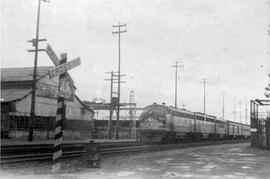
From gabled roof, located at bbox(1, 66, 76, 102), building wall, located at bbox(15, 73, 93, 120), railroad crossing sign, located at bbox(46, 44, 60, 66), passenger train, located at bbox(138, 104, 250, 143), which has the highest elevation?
gabled roof, located at bbox(1, 66, 76, 102)

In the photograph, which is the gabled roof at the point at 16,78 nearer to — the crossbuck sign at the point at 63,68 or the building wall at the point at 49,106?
the building wall at the point at 49,106

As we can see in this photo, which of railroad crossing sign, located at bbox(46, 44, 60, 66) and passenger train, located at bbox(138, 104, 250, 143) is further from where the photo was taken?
passenger train, located at bbox(138, 104, 250, 143)

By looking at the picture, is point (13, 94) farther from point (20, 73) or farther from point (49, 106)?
point (20, 73)

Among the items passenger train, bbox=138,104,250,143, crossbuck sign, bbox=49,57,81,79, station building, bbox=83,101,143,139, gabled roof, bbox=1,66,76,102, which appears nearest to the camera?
crossbuck sign, bbox=49,57,81,79

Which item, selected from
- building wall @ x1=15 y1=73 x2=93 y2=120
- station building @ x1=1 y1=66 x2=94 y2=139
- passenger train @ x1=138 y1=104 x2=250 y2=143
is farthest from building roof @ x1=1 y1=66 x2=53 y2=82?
passenger train @ x1=138 y1=104 x2=250 y2=143

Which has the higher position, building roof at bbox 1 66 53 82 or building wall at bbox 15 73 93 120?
building roof at bbox 1 66 53 82

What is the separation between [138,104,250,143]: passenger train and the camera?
31375 mm

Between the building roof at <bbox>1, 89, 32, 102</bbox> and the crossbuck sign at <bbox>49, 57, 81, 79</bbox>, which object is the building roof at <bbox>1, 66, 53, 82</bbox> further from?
the crossbuck sign at <bbox>49, 57, 81, 79</bbox>

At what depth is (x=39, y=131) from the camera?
3766cm

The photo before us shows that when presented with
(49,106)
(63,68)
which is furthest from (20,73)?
(63,68)

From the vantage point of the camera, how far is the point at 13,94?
3675cm

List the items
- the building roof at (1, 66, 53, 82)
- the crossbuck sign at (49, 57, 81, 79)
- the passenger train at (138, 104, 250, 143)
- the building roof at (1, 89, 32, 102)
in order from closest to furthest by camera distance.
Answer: the crossbuck sign at (49, 57, 81, 79)
the passenger train at (138, 104, 250, 143)
the building roof at (1, 89, 32, 102)
the building roof at (1, 66, 53, 82)

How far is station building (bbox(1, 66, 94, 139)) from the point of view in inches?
1350

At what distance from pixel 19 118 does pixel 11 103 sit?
177cm
